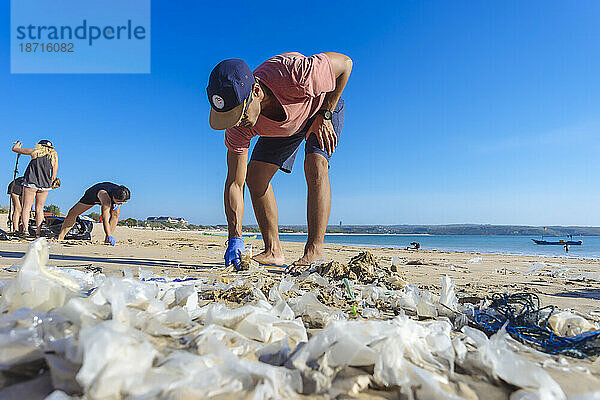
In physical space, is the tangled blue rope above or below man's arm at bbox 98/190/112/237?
below

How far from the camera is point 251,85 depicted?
232cm

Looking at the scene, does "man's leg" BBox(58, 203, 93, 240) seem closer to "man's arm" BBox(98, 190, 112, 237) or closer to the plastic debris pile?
"man's arm" BBox(98, 190, 112, 237)

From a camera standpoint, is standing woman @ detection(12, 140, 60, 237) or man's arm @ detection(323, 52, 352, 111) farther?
standing woman @ detection(12, 140, 60, 237)

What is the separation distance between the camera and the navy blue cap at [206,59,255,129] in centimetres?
221

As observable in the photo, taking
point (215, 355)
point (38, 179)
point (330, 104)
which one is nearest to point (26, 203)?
point (38, 179)

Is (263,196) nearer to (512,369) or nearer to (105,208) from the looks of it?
(512,369)

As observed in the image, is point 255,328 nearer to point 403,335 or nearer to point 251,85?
point 403,335

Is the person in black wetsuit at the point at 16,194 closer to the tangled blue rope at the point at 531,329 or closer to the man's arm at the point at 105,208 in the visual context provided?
the man's arm at the point at 105,208

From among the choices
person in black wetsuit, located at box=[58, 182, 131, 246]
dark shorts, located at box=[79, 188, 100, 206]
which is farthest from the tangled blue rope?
dark shorts, located at box=[79, 188, 100, 206]

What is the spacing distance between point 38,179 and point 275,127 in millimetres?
5545

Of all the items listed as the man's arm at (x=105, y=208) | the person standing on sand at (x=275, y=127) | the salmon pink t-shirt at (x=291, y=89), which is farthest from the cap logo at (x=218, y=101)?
the man's arm at (x=105, y=208)

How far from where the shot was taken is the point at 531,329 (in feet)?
4.39

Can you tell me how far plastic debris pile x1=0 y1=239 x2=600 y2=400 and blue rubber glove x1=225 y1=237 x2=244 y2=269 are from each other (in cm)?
146

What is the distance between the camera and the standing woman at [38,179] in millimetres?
6422
